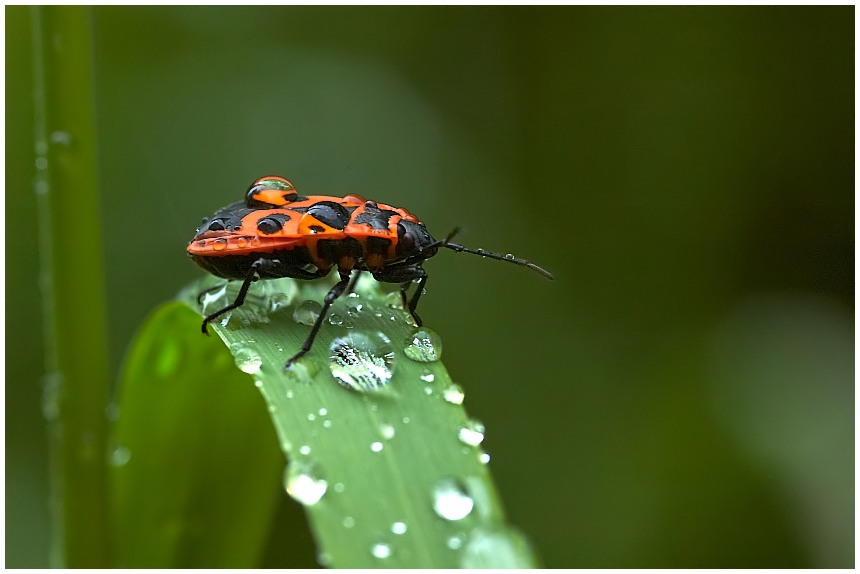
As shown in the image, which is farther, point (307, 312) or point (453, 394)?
point (307, 312)

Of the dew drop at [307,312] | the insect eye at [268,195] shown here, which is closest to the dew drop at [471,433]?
the dew drop at [307,312]

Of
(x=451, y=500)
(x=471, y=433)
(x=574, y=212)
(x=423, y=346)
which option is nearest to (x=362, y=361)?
(x=423, y=346)

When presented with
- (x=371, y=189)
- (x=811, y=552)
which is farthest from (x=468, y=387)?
(x=811, y=552)

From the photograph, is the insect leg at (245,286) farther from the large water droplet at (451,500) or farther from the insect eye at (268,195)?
the large water droplet at (451,500)

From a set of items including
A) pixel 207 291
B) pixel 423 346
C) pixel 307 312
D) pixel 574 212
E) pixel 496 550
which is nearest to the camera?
pixel 496 550

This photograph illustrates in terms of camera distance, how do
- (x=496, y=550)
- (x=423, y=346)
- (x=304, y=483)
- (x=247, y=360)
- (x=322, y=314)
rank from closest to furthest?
(x=496, y=550), (x=304, y=483), (x=247, y=360), (x=423, y=346), (x=322, y=314)

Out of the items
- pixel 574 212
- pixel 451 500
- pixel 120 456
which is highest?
pixel 451 500

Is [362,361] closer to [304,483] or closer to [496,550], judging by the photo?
[304,483]

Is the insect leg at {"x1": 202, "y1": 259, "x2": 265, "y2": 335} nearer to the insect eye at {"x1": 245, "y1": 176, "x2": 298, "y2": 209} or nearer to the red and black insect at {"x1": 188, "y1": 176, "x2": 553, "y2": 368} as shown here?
the red and black insect at {"x1": 188, "y1": 176, "x2": 553, "y2": 368}
